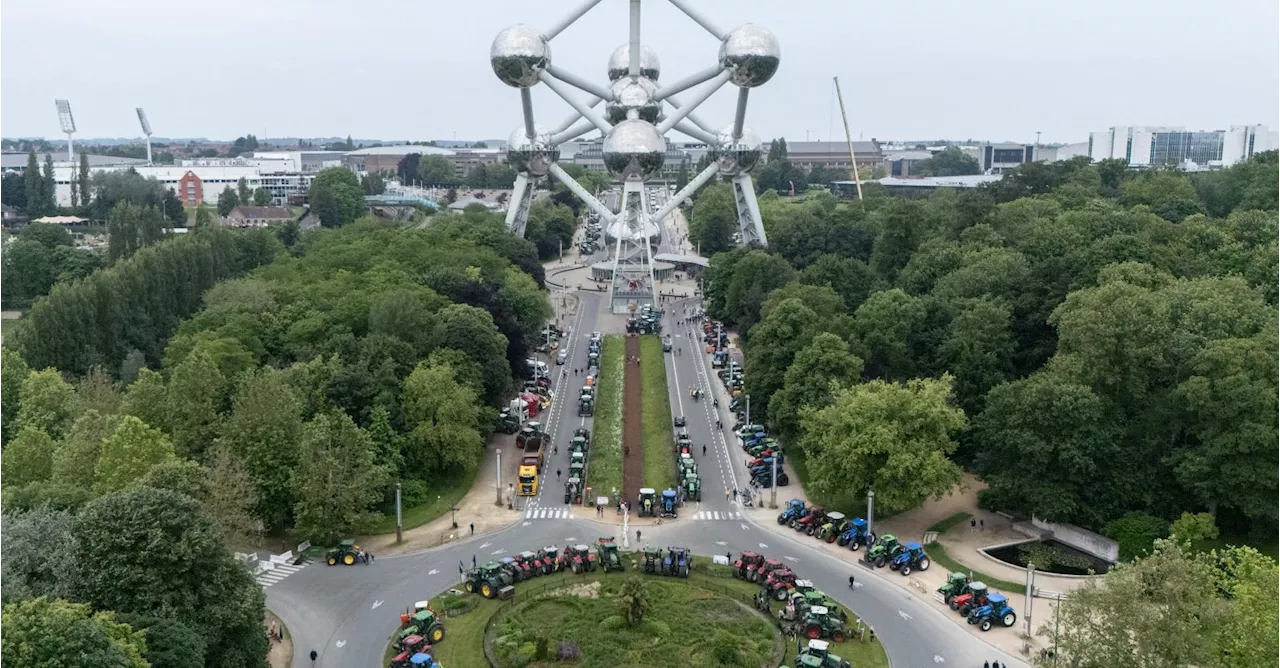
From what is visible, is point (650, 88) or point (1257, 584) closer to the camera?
point (1257, 584)

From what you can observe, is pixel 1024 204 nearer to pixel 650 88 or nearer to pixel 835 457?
pixel 650 88

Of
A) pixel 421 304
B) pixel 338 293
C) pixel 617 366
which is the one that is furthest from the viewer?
pixel 617 366

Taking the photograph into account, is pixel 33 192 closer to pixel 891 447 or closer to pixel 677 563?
pixel 677 563

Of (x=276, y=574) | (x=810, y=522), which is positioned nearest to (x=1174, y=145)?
(x=810, y=522)

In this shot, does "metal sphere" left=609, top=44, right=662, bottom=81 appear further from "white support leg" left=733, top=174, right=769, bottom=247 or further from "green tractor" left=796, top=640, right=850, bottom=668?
"green tractor" left=796, top=640, right=850, bottom=668

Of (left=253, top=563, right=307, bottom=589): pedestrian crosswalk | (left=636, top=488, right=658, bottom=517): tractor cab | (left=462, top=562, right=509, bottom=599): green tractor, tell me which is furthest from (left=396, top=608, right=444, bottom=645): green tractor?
(left=636, top=488, right=658, bottom=517): tractor cab

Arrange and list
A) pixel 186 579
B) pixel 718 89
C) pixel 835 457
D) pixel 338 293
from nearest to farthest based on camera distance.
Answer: pixel 186 579 → pixel 835 457 → pixel 338 293 → pixel 718 89

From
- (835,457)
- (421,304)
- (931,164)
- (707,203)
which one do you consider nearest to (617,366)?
(421,304)
